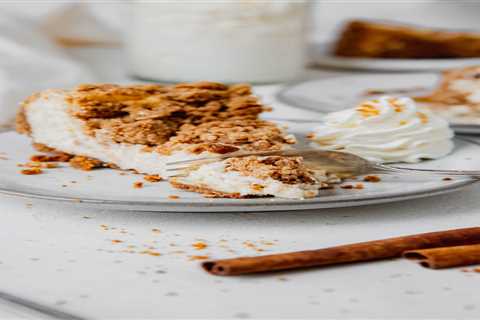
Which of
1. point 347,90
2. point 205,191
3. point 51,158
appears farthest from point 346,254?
point 347,90

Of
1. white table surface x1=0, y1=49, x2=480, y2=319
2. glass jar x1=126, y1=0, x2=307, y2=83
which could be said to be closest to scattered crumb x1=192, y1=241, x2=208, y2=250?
white table surface x1=0, y1=49, x2=480, y2=319

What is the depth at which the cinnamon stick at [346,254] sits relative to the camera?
0.80 meters

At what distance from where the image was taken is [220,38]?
1.99 m

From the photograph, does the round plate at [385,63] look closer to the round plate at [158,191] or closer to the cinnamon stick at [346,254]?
the round plate at [158,191]

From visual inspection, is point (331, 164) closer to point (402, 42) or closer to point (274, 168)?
point (274, 168)

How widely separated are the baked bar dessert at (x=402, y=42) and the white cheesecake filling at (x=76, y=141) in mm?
1558

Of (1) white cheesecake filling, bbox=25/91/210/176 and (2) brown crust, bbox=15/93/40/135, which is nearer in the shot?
(1) white cheesecake filling, bbox=25/91/210/176

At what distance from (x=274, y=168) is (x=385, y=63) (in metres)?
1.52

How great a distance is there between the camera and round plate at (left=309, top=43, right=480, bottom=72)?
7.77ft

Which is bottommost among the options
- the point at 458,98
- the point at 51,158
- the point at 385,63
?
the point at 51,158

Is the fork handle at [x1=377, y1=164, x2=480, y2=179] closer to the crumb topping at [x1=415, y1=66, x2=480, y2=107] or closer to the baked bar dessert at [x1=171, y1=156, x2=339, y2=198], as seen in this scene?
the baked bar dessert at [x1=171, y1=156, x2=339, y2=198]

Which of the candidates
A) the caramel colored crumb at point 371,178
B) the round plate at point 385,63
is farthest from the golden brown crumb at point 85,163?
the round plate at point 385,63

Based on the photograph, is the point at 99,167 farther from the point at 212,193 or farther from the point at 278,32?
the point at 278,32

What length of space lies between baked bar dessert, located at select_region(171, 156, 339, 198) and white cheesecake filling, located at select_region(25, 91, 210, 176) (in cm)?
4
